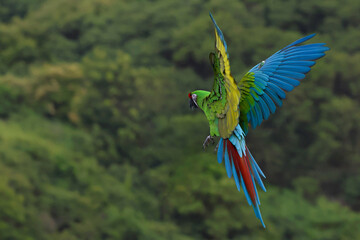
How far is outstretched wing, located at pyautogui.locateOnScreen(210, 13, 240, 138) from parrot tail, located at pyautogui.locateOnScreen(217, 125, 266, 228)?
0.22ft

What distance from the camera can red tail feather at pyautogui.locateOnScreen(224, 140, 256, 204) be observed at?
145cm

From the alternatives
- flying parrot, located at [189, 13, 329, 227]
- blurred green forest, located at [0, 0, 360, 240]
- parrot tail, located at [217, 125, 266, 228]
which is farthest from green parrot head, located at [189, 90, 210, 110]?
blurred green forest, located at [0, 0, 360, 240]

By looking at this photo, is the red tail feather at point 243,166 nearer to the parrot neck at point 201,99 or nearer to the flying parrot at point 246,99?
the flying parrot at point 246,99

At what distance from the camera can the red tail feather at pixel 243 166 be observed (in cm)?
145

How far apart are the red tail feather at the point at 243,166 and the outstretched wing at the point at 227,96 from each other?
9 centimetres

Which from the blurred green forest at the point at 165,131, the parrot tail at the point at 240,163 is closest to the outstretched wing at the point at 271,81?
the parrot tail at the point at 240,163

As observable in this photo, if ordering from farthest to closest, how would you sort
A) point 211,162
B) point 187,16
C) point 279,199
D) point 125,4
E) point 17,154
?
1. point 125,4
2. point 187,16
3. point 279,199
4. point 211,162
5. point 17,154

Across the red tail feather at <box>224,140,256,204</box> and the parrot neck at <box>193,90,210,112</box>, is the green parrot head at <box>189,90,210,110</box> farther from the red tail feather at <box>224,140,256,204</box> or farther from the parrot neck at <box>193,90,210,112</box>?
the red tail feather at <box>224,140,256,204</box>

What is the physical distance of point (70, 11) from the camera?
48.7 ft

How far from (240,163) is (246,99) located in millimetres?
206

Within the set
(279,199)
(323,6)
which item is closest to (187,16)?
(323,6)

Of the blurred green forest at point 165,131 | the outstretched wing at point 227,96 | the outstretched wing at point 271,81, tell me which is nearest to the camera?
the outstretched wing at point 227,96

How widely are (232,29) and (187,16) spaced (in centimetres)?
130

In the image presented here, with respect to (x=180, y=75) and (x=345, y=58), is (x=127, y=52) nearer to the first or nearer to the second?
(x=180, y=75)
